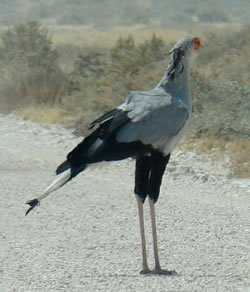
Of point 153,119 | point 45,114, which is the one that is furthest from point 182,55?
point 45,114

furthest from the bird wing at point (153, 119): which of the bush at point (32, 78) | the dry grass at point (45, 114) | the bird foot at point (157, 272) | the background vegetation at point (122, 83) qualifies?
the bush at point (32, 78)

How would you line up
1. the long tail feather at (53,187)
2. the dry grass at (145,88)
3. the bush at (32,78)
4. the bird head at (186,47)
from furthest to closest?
the bush at (32,78)
the dry grass at (145,88)
the bird head at (186,47)
the long tail feather at (53,187)

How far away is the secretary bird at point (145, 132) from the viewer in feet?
18.2

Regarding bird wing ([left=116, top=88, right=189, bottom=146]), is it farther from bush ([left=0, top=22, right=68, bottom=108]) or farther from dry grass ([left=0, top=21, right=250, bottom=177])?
bush ([left=0, top=22, right=68, bottom=108])

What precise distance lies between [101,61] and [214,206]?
9452 mm

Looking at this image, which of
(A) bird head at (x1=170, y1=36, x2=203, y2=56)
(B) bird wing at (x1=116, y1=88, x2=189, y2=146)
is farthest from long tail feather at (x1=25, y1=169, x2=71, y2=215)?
(A) bird head at (x1=170, y1=36, x2=203, y2=56)

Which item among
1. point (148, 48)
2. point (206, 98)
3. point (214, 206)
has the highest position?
point (148, 48)

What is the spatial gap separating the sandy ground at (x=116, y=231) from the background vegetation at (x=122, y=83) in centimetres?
112

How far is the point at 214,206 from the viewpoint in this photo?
8.23m

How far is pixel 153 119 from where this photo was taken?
5.59 metres

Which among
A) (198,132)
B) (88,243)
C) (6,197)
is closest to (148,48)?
(198,132)

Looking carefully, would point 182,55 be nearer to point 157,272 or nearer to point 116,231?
point 157,272

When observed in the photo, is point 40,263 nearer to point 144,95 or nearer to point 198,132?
point 144,95

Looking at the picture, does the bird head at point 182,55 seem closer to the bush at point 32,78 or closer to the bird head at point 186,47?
the bird head at point 186,47
